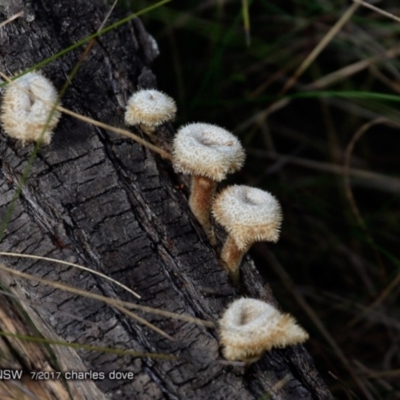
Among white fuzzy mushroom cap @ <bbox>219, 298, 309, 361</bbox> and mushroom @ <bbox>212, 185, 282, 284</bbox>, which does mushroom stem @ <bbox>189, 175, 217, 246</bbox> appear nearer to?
mushroom @ <bbox>212, 185, 282, 284</bbox>

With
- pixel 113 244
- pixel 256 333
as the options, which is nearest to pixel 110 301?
pixel 113 244

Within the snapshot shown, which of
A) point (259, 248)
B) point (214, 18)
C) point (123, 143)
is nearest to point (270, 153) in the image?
point (259, 248)

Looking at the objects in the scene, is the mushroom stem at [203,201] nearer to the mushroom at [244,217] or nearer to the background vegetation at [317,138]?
the mushroom at [244,217]

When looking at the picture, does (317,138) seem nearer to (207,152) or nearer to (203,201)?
(203,201)

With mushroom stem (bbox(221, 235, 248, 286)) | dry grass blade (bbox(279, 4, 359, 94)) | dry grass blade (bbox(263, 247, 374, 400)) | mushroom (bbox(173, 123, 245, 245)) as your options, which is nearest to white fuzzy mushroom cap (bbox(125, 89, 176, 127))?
mushroom (bbox(173, 123, 245, 245))

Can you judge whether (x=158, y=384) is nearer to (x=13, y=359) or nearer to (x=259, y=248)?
(x=13, y=359)
